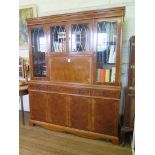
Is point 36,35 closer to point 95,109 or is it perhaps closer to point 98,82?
point 98,82

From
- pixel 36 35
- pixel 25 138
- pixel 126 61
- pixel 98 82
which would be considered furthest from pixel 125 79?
pixel 25 138

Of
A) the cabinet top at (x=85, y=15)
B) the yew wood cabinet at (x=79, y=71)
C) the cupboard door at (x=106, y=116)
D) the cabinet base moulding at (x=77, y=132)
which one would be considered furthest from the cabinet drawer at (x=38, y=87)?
the cabinet top at (x=85, y=15)

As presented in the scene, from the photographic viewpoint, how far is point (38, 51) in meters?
3.11

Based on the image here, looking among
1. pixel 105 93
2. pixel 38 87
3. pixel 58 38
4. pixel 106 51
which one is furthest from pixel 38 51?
pixel 105 93

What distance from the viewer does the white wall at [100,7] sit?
285cm

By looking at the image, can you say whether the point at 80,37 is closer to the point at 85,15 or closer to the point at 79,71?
the point at 85,15

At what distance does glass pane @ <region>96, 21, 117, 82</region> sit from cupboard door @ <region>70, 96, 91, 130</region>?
0.45 metres

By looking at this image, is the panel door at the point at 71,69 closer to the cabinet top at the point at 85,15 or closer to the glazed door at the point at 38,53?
the glazed door at the point at 38,53

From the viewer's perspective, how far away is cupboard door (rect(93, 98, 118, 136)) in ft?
8.42

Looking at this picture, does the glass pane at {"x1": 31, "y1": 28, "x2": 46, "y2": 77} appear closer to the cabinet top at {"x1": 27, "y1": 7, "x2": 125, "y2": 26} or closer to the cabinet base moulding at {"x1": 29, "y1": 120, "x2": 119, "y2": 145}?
the cabinet top at {"x1": 27, "y1": 7, "x2": 125, "y2": 26}

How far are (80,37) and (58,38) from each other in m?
0.41

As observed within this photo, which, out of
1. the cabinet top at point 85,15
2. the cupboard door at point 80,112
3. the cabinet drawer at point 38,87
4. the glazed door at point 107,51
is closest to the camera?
the cabinet top at point 85,15
